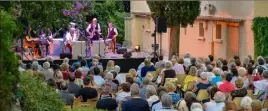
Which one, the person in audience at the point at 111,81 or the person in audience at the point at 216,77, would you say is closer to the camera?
the person in audience at the point at 111,81

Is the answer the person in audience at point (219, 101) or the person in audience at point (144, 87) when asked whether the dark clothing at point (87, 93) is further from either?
the person in audience at point (219, 101)

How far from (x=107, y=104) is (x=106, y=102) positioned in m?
0.04

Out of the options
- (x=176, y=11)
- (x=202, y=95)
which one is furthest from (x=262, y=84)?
(x=176, y=11)

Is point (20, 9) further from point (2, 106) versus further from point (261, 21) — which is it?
point (2, 106)

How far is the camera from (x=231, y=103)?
11266 millimetres

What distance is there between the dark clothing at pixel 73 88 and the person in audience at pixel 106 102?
1.37 meters

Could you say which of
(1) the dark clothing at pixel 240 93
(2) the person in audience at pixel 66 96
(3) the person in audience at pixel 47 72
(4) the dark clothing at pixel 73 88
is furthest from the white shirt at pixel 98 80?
(1) the dark clothing at pixel 240 93

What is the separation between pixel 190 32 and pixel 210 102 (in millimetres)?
22869

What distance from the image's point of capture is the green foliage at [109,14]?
42156 millimetres

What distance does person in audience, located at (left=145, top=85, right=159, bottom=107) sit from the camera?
12758 millimetres

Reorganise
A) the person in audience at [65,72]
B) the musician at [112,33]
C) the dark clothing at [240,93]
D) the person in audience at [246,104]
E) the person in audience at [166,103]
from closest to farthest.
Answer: the person in audience at [246,104] → the person in audience at [166,103] → the dark clothing at [240,93] → the person in audience at [65,72] → the musician at [112,33]

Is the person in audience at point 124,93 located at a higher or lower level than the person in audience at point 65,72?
higher

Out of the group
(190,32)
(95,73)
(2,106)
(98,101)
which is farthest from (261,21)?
(2,106)

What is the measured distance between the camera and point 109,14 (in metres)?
42.9
